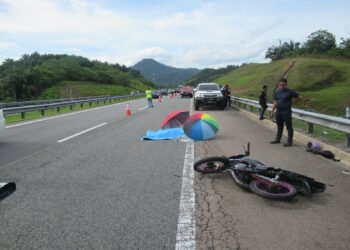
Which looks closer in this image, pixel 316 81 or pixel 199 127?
pixel 199 127

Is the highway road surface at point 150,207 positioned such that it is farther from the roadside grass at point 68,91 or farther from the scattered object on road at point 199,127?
the roadside grass at point 68,91

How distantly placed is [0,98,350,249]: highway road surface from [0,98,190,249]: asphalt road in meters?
0.01

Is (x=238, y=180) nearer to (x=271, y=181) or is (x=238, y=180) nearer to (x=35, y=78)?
(x=271, y=181)

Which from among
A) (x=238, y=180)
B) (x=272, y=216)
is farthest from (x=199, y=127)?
(x=272, y=216)

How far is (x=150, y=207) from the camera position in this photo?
488 centimetres

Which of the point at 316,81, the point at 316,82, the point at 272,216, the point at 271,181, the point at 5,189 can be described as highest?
the point at 5,189

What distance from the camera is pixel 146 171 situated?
696cm

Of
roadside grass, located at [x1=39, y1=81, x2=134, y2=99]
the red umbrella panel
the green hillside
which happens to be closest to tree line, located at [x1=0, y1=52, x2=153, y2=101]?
roadside grass, located at [x1=39, y1=81, x2=134, y2=99]

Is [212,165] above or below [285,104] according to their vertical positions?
below

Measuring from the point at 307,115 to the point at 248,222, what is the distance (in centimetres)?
728

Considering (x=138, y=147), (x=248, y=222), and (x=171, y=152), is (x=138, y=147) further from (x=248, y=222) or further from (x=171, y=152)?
(x=248, y=222)

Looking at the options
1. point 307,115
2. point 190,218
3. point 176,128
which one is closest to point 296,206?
point 190,218

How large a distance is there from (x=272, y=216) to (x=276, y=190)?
2.84 ft

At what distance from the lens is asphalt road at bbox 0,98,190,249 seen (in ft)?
13.0
